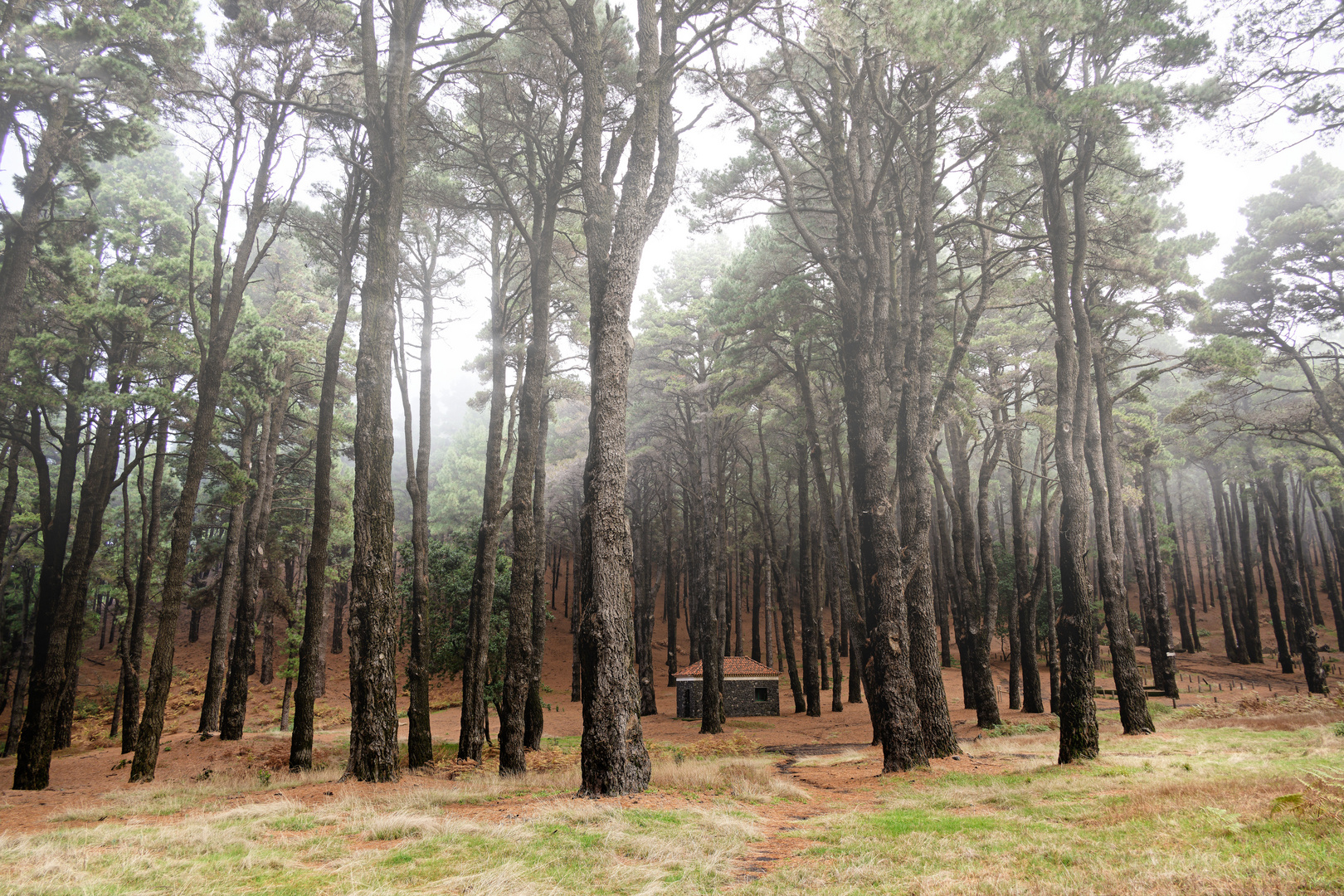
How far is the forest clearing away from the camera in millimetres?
5711

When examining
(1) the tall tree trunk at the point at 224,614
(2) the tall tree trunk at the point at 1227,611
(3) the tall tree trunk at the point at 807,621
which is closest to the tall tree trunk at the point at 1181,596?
(2) the tall tree trunk at the point at 1227,611

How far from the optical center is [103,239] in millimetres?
17734

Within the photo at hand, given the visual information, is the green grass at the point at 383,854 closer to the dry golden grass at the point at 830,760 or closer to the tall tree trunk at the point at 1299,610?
the dry golden grass at the point at 830,760

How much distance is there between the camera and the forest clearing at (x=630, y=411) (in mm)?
5711

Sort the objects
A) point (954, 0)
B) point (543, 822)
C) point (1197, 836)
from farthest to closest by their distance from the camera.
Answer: point (954, 0)
point (543, 822)
point (1197, 836)

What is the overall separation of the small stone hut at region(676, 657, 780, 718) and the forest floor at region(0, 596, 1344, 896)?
39.5 feet

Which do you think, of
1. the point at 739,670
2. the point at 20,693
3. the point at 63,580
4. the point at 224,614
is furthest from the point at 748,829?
the point at 20,693

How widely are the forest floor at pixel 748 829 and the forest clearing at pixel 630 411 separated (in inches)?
2.6

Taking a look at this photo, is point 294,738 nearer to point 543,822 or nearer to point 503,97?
point 543,822

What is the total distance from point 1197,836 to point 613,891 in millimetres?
3915

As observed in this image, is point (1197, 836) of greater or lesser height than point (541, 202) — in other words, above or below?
below

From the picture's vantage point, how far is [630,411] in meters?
26.5

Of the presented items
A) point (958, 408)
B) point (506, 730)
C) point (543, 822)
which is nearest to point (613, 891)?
point (543, 822)

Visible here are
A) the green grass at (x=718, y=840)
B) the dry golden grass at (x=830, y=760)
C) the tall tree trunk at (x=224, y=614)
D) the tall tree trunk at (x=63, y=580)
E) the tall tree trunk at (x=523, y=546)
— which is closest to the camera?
the green grass at (x=718, y=840)
